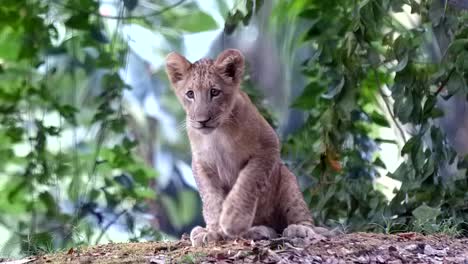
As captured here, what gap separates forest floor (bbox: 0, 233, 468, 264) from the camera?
4.22 m

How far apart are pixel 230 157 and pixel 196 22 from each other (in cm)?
371

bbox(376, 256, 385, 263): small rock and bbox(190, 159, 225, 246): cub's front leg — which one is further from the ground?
bbox(190, 159, 225, 246): cub's front leg

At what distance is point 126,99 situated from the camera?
8.33 meters

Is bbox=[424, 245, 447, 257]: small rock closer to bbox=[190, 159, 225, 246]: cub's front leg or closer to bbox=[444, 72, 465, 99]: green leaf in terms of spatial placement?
bbox=[190, 159, 225, 246]: cub's front leg

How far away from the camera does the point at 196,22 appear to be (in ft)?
27.4

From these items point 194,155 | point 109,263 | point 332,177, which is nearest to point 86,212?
point 332,177

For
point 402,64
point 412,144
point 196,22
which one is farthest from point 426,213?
point 196,22

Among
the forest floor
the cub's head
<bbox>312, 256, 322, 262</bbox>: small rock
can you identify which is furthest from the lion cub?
<bbox>312, 256, 322, 262</bbox>: small rock

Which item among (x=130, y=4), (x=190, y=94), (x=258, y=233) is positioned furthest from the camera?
(x=130, y=4)

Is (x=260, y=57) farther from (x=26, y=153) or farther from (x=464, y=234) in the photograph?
(x=464, y=234)

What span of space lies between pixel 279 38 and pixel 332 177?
2.05 m

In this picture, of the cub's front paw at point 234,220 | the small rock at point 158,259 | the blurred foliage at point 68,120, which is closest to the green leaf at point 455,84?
the cub's front paw at point 234,220

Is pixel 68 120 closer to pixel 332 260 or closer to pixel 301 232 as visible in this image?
pixel 301 232

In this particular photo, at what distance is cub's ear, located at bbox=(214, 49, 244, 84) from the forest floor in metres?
0.91
